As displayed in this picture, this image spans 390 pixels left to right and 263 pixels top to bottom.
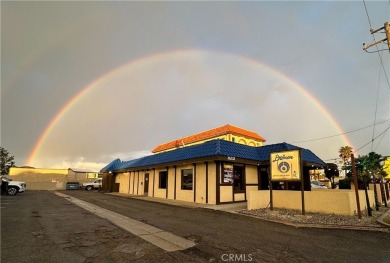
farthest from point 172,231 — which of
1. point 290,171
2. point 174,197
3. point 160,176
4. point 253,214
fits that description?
point 160,176

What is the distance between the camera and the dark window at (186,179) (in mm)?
22266

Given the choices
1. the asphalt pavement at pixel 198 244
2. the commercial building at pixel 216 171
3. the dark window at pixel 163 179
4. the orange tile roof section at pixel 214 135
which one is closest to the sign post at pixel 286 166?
the commercial building at pixel 216 171

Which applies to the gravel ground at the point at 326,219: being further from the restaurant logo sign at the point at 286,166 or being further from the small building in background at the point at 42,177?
the small building in background at the point at 42,177

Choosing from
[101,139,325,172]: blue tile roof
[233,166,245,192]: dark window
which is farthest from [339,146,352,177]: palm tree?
[233,166,245,192]: dark window

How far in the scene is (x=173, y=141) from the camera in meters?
55.7

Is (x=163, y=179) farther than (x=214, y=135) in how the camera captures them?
No

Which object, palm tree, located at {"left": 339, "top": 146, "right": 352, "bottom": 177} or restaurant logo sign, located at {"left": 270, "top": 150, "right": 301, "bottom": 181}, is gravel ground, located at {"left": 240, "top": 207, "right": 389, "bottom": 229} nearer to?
restaurant logo sign, located at {"left": 270, "top": 150, "right": 301, "bottom": 181}

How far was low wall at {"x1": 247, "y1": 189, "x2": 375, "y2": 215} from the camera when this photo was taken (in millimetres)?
13359

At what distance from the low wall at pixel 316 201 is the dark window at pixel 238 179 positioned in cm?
407

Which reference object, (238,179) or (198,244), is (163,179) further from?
(198,244)

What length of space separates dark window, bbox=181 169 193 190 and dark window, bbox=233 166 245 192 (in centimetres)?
400

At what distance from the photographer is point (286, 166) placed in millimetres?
14742

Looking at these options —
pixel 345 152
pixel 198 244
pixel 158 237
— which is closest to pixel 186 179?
pixel 158 237


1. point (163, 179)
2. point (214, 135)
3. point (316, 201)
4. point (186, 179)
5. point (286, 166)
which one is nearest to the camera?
point (316, 201)
